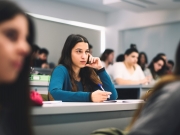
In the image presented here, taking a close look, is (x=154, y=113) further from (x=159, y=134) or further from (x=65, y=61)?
(x=65, y=61)

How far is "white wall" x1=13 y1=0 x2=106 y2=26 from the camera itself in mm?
6461

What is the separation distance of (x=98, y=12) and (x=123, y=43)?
1047mm

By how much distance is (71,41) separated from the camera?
2094mm

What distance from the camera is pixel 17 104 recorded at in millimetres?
456

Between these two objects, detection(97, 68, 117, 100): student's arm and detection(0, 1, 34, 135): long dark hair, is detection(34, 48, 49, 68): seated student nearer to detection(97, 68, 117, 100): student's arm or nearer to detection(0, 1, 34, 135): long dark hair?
detection(97, 68, 117, 100): student's arm

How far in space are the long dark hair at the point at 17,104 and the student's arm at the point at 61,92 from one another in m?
1.26

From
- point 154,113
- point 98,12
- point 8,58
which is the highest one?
point 98,12

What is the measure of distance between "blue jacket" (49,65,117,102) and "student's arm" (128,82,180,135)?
43.5 inches

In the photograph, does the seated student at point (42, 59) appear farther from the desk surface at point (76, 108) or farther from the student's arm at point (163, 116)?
the student's arm at point (163, 116)

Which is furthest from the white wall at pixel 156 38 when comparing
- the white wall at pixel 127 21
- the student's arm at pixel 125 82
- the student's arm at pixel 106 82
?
the student's arm at pixel 106 82

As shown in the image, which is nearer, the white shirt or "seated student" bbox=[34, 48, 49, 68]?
the white shirt

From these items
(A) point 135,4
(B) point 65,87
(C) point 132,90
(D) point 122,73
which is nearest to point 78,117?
(B) point 65,87

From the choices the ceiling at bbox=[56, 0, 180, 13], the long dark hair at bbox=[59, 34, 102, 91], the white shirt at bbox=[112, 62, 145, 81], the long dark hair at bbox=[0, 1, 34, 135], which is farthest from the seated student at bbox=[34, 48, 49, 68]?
the long dark hair at bbox=[0, 1, 34, 135]

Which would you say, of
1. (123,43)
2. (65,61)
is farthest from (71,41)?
(123,43)
